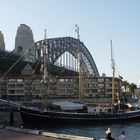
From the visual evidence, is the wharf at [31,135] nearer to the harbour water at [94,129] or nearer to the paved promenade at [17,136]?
the paved promenade at [17,136]

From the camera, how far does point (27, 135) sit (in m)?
42.2

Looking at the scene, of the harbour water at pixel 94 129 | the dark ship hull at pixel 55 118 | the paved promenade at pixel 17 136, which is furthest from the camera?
the dark ship hull at pixel 55 118

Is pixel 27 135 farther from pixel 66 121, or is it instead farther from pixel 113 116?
pixel 113 116

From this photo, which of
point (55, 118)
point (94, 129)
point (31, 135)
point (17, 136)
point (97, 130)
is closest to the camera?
point (17, 136)

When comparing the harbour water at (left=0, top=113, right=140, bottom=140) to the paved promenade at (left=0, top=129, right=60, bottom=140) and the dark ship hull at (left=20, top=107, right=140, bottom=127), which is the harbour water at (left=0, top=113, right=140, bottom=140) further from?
the paved promenade at (left=0, top=129, right=60, bottom=140)

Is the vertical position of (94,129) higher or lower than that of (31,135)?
lower

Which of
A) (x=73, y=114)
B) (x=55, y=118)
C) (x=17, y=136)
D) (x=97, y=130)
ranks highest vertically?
(x=73, y=114)

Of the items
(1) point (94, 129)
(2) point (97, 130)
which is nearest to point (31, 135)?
(2) point (97, 130)

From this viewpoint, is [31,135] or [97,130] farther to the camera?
[97,130]

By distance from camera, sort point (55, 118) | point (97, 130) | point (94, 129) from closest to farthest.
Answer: point (97, 130)
point (94, 129)
point (55, 118)

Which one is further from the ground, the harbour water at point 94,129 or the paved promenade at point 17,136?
the paved promenade at point 17,136

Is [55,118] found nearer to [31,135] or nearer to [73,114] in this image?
[73,114]

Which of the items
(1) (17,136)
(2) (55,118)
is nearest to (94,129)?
(2) (55,118)

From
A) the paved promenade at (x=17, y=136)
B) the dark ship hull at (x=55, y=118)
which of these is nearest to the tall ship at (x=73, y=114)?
the dark ship hull at (x=55, y=118)
